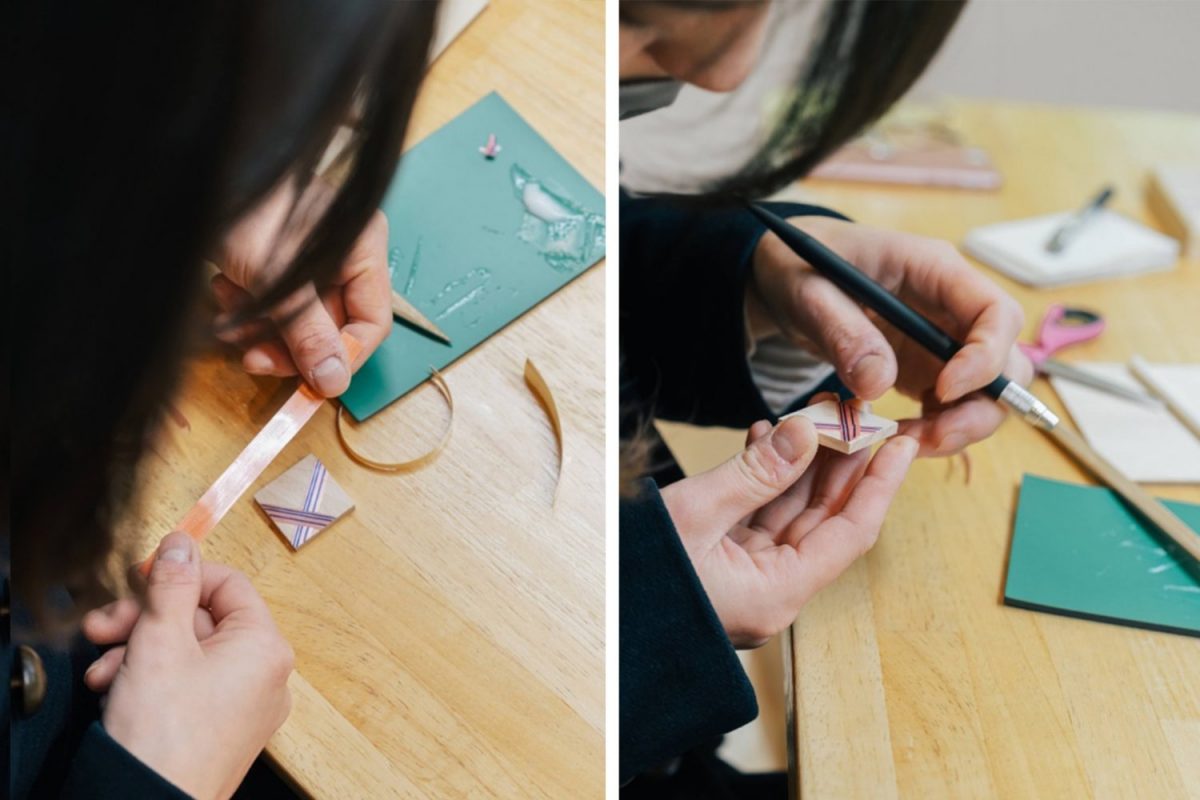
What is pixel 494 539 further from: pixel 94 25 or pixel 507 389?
pixel 94 25

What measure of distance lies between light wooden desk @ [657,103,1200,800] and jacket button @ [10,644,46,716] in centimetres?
27

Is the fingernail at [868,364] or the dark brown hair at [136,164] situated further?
the fingernail at [868,364]

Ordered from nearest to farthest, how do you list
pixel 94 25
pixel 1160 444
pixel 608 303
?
pixel 94 25 → pixel 608 303 → pixel 1160 444

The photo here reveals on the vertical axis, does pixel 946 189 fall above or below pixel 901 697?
below

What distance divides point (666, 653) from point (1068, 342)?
1.30 ft

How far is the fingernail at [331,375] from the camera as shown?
0.44 metres

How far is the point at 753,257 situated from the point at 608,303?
0.16 meters

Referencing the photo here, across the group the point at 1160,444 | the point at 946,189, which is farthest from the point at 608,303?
the point at 946,189

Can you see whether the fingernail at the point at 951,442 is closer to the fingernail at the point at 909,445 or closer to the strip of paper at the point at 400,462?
the fingernail at the point at 909,445

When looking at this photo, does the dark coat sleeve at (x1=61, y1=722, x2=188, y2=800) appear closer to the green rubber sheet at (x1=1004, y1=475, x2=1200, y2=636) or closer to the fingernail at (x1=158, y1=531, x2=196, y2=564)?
the fingernail at (x1=158, y1=531, x2=196, y2=564)

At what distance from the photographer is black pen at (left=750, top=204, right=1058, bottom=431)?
0.52 metres

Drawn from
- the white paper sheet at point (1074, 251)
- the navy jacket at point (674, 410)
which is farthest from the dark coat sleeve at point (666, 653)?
the white paper sheet at point (1074, 251)

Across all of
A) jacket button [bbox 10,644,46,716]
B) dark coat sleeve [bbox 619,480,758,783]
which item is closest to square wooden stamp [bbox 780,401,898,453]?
dark coat sleeve [bbox 619,480,758,783]

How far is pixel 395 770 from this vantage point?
360 mm
